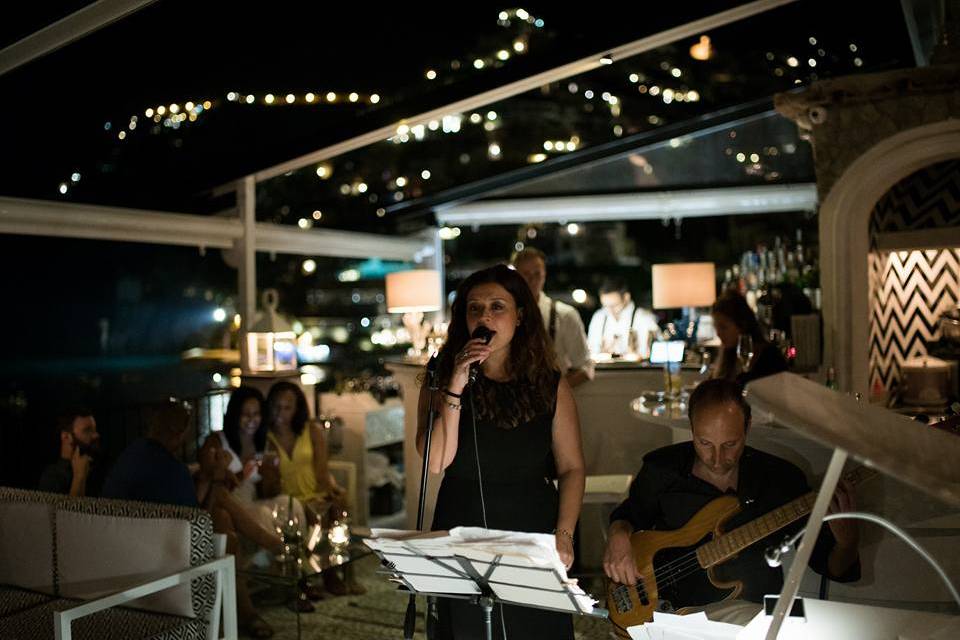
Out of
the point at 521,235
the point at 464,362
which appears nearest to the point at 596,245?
the point at 521,235

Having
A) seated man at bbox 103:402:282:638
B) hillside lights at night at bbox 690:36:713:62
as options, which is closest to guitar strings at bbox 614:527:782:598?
seated man at bbox 103:402:282:638

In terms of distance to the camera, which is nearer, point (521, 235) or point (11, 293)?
point (11, 293)

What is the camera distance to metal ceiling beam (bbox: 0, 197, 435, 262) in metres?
5.41

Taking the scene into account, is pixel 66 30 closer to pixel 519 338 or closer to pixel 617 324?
pixel 519 338

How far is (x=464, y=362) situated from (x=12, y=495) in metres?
2.67

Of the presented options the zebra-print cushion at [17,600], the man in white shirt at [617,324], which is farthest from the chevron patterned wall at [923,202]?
the zebra-print cushion at [17,600]

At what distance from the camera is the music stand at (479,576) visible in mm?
2037

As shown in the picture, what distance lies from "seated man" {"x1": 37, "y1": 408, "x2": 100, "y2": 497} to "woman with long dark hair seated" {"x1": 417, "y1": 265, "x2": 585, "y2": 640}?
2.87 meters

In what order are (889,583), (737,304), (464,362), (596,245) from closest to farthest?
(464,362), (889,583), (737,304), (596,245)

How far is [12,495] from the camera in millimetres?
4141

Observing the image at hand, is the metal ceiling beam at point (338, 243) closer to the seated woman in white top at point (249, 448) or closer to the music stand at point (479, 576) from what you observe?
the seated woman in white top at point (249, 448)

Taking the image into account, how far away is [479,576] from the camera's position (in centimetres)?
218

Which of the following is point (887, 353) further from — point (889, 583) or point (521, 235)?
point (521, 235)

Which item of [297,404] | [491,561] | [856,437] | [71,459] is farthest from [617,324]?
[856,437]
